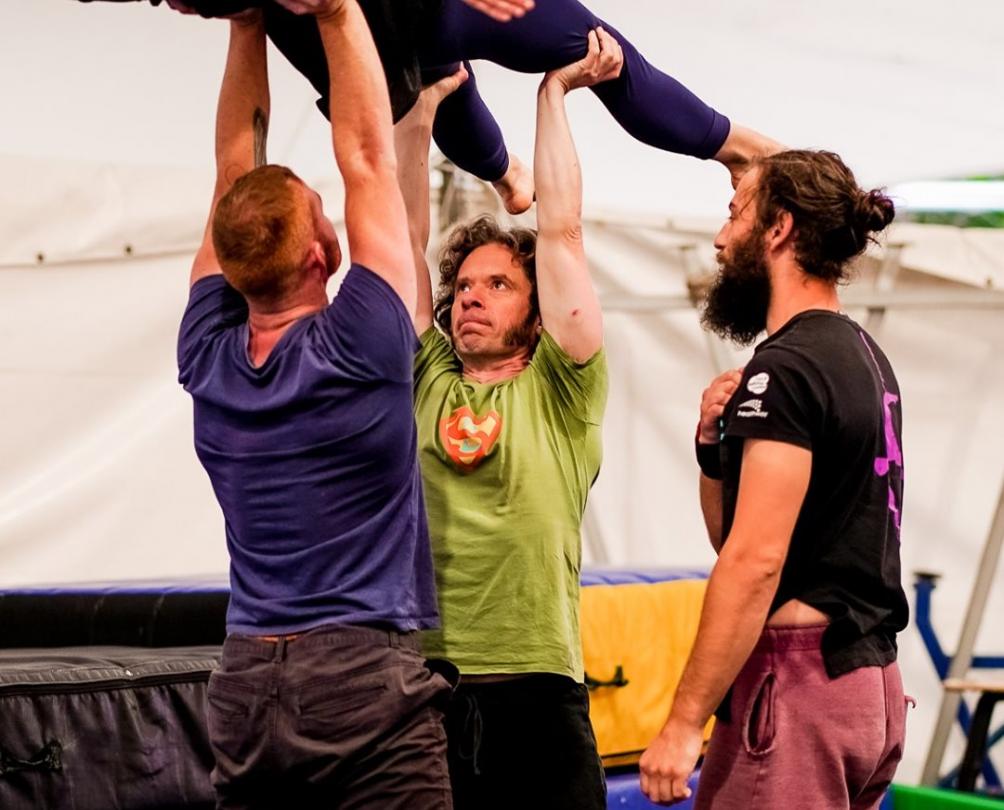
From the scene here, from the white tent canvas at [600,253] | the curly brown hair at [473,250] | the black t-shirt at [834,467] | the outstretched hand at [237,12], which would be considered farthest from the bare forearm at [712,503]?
the white tent canvas at [600,253]

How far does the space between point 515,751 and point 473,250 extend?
0.68 meters

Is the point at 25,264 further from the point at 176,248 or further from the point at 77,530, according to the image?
the point at 77,530

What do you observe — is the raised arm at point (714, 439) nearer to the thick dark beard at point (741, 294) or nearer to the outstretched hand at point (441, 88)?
the thick dark beard at point (741, 294)

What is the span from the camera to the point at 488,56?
1.74m

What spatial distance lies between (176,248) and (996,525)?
6.85 feet

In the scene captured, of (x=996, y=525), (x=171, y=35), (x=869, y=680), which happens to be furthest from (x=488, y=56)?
(x=996, y=525)

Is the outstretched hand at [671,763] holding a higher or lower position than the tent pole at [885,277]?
lower

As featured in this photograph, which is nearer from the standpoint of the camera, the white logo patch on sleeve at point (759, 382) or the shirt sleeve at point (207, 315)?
the white logo patch on sleeve at point (759, 382)

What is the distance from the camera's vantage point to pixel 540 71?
5.89 feet

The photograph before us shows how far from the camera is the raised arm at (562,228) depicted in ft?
5.66

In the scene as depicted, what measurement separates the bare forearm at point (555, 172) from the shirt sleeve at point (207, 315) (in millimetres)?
421

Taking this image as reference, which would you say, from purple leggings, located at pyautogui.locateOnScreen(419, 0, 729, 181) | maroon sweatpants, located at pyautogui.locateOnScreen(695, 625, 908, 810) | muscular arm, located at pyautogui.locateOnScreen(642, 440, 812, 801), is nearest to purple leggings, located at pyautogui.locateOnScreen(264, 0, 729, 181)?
purple leggings, located at pyautogui.locateOnScreen(419, 0, 729, 181)

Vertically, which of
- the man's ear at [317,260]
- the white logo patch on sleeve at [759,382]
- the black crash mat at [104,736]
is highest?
the man's ear at [317,260]

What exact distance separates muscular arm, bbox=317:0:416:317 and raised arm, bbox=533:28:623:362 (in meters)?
0.33
